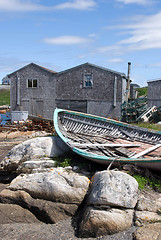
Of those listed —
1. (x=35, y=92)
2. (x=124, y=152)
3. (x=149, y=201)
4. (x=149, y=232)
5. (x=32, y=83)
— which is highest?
(x=32, y=83)

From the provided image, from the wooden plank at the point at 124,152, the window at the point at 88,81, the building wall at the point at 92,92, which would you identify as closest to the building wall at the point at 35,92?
the building wall at the point at 92,92

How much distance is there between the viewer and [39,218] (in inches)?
275

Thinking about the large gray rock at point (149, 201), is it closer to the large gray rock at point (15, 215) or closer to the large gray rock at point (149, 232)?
the large gray rock at point (149, 232)

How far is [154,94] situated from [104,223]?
66.3ft

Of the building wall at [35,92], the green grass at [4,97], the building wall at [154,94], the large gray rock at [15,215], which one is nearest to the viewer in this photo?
the large gray rock at [15,215]

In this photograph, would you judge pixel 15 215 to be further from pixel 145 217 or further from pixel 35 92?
pixel 35 92

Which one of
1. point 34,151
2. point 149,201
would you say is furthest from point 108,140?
point 149,201

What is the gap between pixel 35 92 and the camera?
25047 mm

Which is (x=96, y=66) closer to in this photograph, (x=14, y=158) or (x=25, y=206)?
(x=14, y=158)

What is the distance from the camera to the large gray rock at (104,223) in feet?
19.7

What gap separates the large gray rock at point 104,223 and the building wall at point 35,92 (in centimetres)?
1852

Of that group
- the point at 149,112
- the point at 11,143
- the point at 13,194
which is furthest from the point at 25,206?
the point at 149,112

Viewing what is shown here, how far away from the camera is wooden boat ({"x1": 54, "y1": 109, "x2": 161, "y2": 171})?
840 centimetres

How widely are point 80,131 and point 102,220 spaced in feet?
22.8
